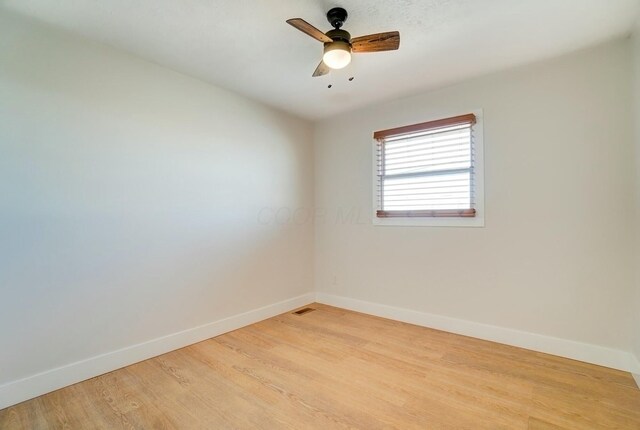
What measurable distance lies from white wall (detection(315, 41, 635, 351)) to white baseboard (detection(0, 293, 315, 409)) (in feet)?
6.15

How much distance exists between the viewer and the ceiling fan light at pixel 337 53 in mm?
1947

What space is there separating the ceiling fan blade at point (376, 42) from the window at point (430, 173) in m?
1.40

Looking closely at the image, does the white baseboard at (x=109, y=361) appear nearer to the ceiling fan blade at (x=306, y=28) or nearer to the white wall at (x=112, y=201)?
the white wall at (x=112, y=201)

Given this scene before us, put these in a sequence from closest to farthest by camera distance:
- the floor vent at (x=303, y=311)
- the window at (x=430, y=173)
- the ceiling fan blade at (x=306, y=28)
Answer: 1. the ceiling fan blade at (x=306, y=28)
2. the window at (x=430, y=173)
3. the floor vent at (x=303, y=311)

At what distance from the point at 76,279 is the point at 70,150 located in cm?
96

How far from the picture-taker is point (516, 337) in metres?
2.71

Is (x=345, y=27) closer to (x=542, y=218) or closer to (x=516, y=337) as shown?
(x=542, y=218)

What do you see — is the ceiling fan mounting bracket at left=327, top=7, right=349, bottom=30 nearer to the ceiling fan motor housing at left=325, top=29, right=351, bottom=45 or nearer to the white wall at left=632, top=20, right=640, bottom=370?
the ceiling fan motor housing at left=325, top=29, right=351, bottom=45

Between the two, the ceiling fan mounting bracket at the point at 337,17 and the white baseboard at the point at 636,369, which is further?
the white baseboard at the point at 636,369

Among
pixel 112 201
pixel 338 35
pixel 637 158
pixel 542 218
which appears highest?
pixel 338 35

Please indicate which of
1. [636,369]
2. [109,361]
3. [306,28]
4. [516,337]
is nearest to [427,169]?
[516,337]

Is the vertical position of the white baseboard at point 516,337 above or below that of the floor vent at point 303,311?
above

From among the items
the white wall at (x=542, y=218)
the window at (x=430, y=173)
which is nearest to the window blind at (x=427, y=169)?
the window at (x=430, y=173)

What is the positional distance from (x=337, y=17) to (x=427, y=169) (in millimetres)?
1873
